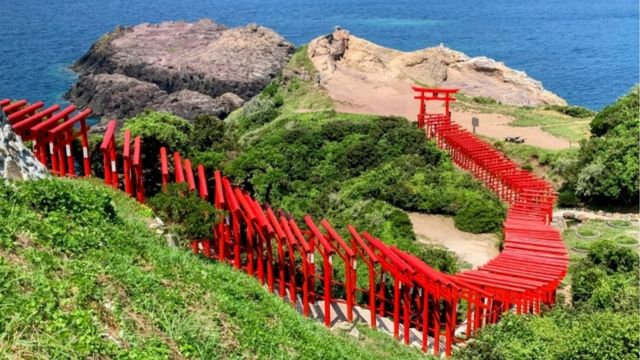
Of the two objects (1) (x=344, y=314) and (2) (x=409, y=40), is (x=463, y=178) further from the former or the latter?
(2) (x=409, y=40)

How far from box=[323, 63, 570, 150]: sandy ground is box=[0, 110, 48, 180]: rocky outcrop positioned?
29.3 meters

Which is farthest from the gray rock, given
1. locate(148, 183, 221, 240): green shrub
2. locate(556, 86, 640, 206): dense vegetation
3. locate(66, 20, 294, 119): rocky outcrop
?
locate(66, 20, 294, 119): rocky outcrop

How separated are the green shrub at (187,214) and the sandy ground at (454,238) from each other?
1104 centimetres

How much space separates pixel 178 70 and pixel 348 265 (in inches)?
2520

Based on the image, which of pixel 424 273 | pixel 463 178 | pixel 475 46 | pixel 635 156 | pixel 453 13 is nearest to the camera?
pixel 424 273

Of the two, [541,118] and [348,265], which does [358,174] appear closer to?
[541,118]

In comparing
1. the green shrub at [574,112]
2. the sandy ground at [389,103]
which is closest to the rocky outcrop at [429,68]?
the sandy ground at [389,103]

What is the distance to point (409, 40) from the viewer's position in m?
112

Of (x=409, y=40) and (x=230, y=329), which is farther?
(x=409, y=40)

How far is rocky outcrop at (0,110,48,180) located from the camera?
46.8ft

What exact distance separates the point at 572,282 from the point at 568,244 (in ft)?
17.2

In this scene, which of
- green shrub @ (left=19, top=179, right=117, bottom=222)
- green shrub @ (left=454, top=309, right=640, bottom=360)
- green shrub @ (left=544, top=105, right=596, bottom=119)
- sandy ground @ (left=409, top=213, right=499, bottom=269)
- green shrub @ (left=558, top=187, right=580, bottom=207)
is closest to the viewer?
green shrub @ (left=19, top=179, right=117, bottom=222)

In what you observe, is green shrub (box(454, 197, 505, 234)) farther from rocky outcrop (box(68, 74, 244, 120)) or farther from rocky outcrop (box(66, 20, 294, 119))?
rocky outcrop (box(66, 20, 294, 119))

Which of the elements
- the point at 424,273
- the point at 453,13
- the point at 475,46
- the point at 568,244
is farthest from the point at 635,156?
the point at 453,13
